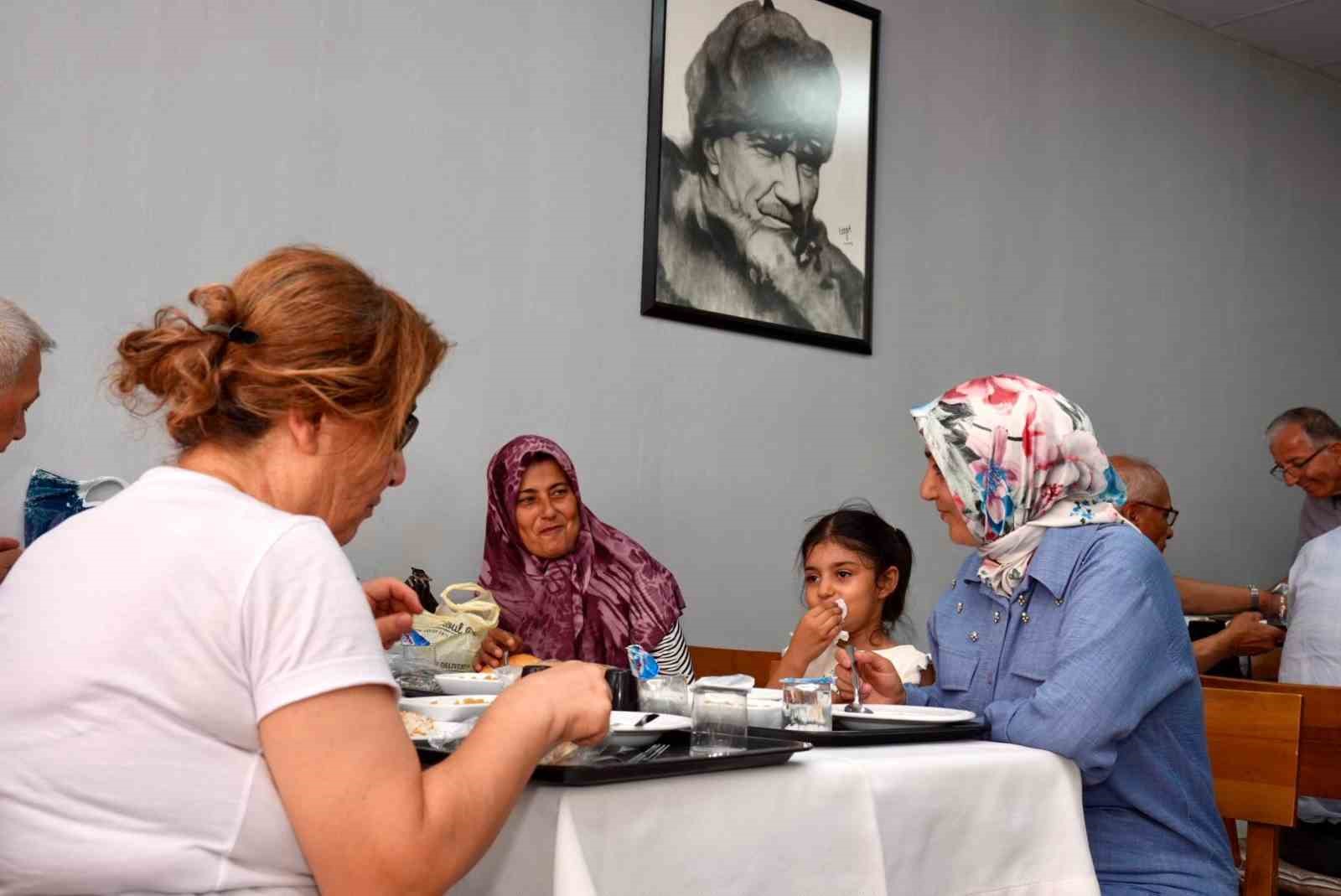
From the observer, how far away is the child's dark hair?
10.3ft

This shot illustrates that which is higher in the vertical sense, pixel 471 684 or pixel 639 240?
pixel 639 240

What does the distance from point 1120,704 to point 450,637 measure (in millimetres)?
1440

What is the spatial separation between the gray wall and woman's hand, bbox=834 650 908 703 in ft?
5.37

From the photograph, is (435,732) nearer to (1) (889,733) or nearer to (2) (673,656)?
(1) (889,733)

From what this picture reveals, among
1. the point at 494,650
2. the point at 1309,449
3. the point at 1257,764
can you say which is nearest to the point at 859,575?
the point at 494,650

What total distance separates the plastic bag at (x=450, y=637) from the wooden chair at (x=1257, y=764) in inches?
56.1

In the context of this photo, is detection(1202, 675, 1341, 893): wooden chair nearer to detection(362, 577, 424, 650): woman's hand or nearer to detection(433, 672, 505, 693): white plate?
detection(433, 672, 505, 693): white plate

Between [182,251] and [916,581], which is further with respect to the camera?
[916,581]

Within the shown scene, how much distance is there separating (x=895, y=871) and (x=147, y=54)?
106 inches

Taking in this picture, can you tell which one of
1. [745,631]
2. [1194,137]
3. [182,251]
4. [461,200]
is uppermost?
[1194,137]

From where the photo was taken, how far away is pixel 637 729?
4.48 feet

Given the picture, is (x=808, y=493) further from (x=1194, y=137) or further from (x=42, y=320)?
(x=1194, y=137)

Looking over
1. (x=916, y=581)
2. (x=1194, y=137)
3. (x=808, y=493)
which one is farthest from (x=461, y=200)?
(x=1194, y=137)

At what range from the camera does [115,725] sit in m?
1.06
